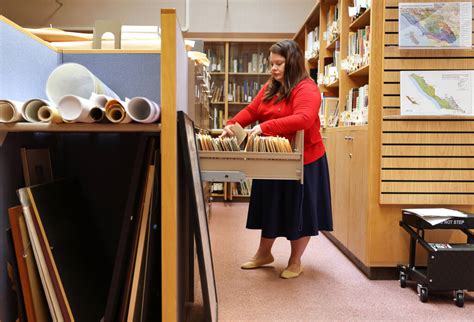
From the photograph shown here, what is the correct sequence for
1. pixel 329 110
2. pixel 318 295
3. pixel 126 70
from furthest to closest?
pixel 329 110, pixel 318 295, pixel 126 70

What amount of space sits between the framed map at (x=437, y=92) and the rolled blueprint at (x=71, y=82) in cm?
171

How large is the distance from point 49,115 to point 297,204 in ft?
5.13

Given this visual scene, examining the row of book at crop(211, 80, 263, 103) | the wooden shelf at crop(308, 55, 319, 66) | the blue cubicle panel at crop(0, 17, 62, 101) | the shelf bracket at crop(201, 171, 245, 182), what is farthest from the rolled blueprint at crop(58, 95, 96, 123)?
the row of book at crop(211, 80, 263, 103)

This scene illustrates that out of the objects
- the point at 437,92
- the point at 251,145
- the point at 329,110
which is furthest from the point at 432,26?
the point at 251,145

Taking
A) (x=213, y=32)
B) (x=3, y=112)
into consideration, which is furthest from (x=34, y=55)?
(x=213, y=32)

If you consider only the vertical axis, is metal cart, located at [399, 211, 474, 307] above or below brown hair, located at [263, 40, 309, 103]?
below

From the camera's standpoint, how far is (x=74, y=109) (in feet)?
3.57

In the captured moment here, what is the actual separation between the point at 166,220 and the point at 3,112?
543 mm

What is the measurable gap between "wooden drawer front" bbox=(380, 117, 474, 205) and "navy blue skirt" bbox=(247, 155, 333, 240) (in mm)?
353

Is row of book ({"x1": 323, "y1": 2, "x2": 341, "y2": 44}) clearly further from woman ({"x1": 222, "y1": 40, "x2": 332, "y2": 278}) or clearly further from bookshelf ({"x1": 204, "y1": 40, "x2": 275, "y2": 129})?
Result: bookshelf ({"x1": 204, "y1": 40, "x2": 275, "y2": 129})

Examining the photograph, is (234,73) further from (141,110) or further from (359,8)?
(141,110)

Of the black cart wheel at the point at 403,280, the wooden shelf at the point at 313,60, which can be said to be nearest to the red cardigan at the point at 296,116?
the black cart wheel at the point at 403,280

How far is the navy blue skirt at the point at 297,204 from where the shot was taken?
2387 millimetres

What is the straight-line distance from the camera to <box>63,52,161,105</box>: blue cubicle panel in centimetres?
169
